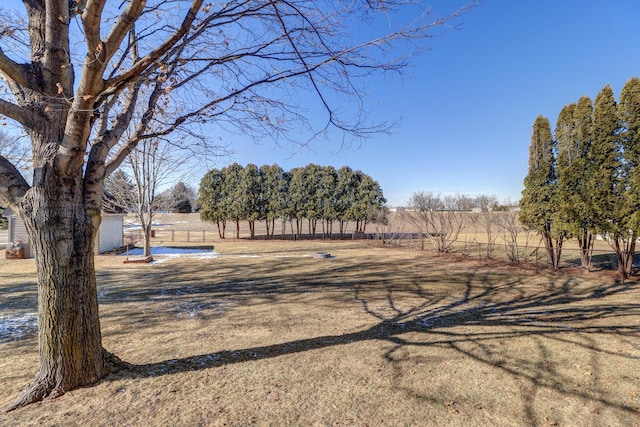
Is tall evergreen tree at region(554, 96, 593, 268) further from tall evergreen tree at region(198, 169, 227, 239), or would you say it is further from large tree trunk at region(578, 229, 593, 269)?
tall evergreen tree at region(198, 169, 227, 239)

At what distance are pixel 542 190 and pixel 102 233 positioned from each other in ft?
58.2

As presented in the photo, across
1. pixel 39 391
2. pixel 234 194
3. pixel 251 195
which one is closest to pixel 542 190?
pixel 39 391

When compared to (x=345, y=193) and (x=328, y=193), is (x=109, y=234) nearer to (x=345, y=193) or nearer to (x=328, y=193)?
(x=328, y=193)

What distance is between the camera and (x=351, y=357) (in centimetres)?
352

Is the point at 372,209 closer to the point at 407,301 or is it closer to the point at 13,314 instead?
the point at 407,301

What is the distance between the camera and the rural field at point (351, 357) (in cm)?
248

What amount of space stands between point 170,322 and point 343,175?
21.7 meters

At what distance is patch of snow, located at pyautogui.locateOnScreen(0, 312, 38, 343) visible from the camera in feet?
14.1

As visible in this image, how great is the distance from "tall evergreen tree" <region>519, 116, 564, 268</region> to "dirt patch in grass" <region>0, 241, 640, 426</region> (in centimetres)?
335

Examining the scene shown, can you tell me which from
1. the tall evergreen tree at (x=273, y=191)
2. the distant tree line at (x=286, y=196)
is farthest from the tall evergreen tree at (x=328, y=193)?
the tall evergreen tree at (x=273, y=191)

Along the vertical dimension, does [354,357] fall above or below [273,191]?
below

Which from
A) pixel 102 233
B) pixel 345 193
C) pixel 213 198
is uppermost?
pixel 345 193

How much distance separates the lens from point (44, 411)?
2438mm

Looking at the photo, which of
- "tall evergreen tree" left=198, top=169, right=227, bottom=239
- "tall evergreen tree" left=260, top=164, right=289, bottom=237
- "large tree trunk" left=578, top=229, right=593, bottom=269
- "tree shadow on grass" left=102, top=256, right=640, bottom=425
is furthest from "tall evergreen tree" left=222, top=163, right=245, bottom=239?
"large tree trunk" left=578, top=229, right=593, bottom=269
